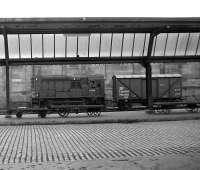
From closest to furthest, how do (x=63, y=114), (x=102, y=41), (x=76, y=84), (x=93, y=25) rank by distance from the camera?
(x=93, y=25) < (x=63, y=114) < (x=102, y=41) < (x=76, y=84)

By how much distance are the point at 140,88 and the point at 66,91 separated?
6.98m

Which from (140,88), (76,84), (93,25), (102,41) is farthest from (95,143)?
(140,88)

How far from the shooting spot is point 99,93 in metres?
31.9

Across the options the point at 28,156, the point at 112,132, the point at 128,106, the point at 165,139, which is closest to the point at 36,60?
the point at 128,106

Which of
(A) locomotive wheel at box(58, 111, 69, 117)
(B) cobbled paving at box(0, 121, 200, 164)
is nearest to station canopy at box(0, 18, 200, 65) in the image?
(A) locomotive wheel at box(58, 111, 69, 117)

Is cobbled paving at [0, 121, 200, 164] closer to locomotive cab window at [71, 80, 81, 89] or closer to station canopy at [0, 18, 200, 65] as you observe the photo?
station canopy at [0, 18, 200, 65]

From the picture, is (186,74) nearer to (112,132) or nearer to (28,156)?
(112,132)

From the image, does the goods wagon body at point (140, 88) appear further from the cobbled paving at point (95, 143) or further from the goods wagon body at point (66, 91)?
the cobbled paving at point (95, 143)

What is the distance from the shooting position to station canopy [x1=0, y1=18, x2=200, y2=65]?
25453 mm

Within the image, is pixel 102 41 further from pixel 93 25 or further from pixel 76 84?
pixel 93 25

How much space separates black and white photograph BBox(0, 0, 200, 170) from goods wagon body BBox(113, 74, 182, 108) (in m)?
0.08

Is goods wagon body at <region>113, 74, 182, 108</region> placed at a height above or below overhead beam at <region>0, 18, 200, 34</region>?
below

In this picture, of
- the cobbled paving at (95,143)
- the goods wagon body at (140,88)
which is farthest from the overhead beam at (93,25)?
the cobbled paving at (95,143)

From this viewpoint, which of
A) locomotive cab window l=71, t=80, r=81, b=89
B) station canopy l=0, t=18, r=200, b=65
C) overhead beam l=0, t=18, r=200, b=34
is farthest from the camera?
locomotive cab window l=71, t=80, r=81, b=89
